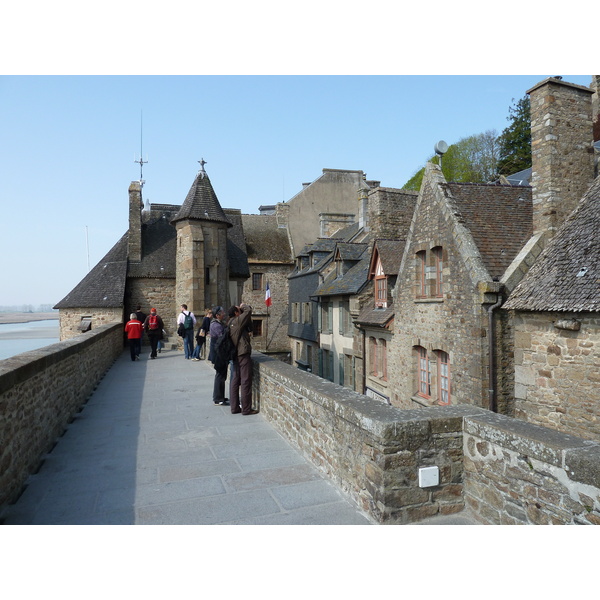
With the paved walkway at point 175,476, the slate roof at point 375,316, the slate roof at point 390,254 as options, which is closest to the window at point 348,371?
the slate roof at point 375,316

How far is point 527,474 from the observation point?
330 cm

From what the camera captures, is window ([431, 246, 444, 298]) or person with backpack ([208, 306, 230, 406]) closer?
person with backpack ([208, 306, 230, 406])

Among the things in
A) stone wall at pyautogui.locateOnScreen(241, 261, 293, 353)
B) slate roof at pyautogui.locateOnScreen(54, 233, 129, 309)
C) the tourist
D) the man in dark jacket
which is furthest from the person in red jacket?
stone wall at pyautogui.locateOnScreen(241, 261, 293, 353)

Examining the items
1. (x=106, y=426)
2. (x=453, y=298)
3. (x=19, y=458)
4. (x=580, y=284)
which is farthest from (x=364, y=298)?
(x=19, y=458)

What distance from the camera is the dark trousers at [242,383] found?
7523 mm

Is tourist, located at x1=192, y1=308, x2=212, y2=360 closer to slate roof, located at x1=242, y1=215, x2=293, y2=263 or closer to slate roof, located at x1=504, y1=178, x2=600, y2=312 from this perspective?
slate roof, located at x1=504, y1=178, x2=600, y2=312

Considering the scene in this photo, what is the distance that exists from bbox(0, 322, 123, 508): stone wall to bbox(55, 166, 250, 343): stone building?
14387 mm

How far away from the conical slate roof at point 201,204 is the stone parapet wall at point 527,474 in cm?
2057

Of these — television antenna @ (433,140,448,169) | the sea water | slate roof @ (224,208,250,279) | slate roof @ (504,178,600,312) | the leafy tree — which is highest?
the leafy tree

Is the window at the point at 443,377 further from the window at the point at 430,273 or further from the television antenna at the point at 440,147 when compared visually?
the television antenna at the point at 440,147

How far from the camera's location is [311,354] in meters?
26.3

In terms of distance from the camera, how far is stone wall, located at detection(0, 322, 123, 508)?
167 inches

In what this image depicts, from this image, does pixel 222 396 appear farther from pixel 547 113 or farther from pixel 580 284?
pixel 547 113

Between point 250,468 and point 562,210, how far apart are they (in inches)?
382
